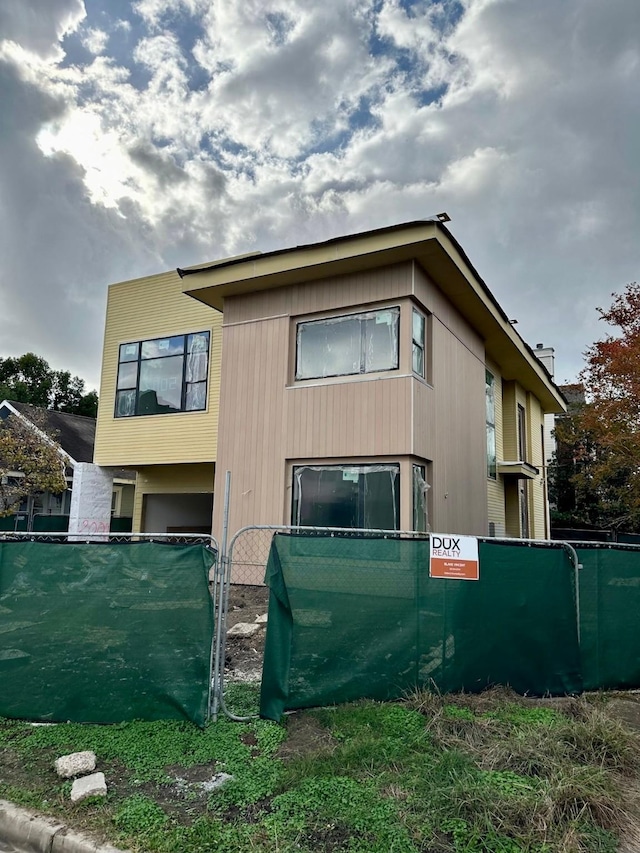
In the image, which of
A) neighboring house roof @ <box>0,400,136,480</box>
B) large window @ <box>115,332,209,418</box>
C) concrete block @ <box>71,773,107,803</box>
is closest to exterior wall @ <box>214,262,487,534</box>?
large window @ <box>115,332,209,418</box>

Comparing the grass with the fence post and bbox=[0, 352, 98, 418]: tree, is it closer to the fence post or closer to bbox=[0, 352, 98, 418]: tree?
the fence post

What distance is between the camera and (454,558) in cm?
481

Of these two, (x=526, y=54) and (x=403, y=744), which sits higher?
(x=526, y=54)

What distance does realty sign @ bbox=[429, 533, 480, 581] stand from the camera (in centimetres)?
477

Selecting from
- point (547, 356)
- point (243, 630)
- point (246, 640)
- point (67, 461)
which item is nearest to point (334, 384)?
point (243, 630)

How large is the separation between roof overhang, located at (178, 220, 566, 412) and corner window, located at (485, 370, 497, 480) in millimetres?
1828

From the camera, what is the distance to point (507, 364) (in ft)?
50.4

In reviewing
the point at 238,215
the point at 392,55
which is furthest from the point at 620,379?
the point at 238,215

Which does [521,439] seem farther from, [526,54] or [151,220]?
[151,220]

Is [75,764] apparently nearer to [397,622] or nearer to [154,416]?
[397,622]

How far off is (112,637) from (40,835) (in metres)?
1.46

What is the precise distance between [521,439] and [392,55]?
36.2ft

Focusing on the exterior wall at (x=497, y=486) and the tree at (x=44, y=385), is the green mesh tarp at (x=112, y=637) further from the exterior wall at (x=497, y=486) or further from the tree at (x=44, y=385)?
the tree at (x=44, y=385)

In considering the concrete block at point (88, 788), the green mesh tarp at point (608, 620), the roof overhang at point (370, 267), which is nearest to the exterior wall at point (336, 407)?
the roof overhang at point (370, 267)
